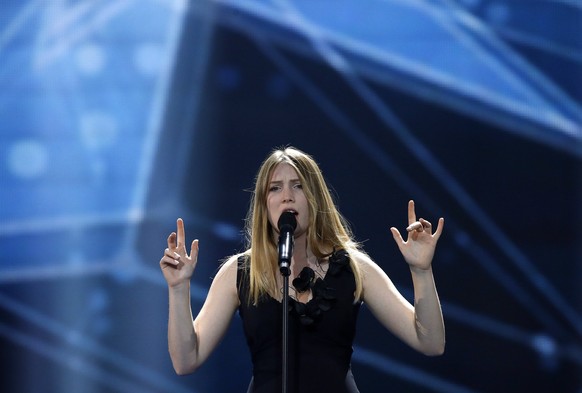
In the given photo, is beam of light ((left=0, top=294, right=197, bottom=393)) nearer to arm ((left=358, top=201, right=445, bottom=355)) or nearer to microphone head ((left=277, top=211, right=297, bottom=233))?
arm ((left=358, top=201, right=445, bottom=355))

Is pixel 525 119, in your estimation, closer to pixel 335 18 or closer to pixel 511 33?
pixel 511 33

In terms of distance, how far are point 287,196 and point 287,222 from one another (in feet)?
0.61

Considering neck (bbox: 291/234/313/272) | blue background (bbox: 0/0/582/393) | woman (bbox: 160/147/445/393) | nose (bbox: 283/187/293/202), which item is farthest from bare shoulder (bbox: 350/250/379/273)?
blue background (bbox: 0/0/582/393)

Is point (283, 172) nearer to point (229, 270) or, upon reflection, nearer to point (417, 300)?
point (229, 270)

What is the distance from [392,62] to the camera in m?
3.86

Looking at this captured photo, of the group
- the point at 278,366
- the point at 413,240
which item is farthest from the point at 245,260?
the point at 413,240

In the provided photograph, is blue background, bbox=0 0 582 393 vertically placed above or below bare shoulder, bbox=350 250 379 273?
above

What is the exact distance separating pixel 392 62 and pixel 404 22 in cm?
19

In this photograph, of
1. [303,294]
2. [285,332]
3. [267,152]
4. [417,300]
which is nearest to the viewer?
[285,332]

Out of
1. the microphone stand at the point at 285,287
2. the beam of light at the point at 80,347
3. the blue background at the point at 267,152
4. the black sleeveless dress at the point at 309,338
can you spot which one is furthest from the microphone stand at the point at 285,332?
the beam of light at the point at 80,347

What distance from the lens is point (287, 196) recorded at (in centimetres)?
225

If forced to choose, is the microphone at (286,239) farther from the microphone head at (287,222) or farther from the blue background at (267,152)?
the blue background at (267,152)

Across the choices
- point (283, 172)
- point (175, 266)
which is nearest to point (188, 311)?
point (175, 266)

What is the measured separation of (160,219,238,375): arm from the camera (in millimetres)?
2186
